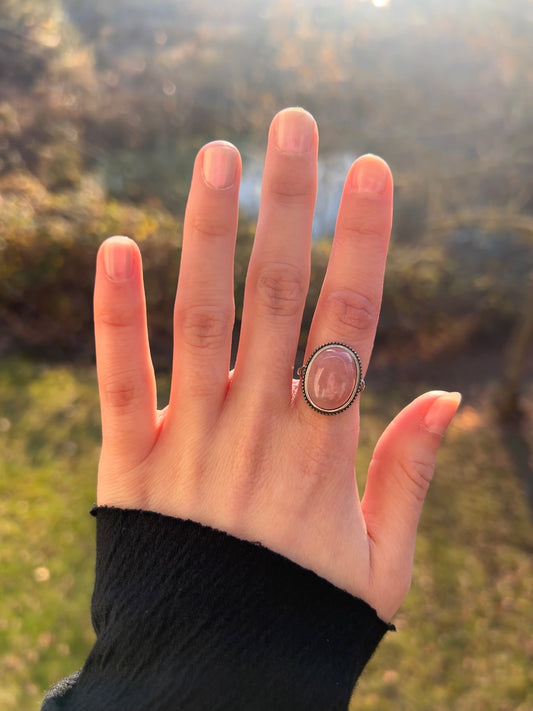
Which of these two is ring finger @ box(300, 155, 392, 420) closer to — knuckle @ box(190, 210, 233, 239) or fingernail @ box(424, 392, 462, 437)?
fingernail @ box(424, 392, 462, 437)

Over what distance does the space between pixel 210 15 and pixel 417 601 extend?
30.9ft

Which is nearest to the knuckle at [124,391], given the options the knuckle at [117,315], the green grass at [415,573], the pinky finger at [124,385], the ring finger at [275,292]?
the pinky finger at [124,385]

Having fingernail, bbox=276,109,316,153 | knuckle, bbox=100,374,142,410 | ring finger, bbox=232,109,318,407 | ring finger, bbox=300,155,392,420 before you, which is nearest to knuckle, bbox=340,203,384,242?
ring finger, bbox=300,155,392,420

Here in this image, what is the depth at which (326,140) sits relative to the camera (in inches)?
318

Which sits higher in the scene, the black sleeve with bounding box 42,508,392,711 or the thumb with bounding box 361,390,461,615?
the thumb with bounding box 361,390,461,615

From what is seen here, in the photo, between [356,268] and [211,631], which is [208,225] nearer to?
[356,268]

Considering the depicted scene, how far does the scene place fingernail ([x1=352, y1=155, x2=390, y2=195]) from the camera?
5.01ft

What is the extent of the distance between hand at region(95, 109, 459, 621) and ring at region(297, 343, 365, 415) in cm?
5

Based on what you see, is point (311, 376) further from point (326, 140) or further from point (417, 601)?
point (326, 140)

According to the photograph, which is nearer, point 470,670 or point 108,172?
point 470,670

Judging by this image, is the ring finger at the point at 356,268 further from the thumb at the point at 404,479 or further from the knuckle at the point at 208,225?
the knuckle at the point at 208,225

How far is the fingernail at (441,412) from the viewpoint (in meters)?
1.64

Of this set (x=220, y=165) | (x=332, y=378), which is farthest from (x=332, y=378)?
(x=220, y=165)

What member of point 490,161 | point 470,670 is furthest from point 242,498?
point 490,161
